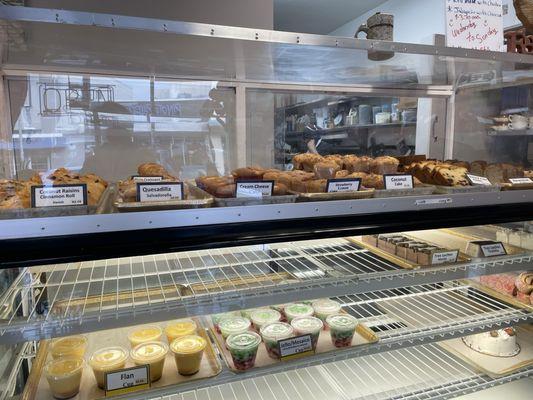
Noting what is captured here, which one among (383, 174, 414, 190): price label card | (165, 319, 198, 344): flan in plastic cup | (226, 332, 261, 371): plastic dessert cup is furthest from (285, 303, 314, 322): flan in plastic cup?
(383, 174, 414, 190): price label card

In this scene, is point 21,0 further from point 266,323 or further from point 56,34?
point 266,323

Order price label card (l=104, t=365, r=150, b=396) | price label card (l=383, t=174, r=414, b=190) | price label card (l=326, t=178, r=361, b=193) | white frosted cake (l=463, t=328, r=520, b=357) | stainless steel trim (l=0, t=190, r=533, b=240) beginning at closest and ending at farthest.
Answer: stainless steel trim (l=0, t=190, r=533, b=240) < price label card (l=104, t=365, r=150, b=396) < price label card (l=326, t=178, r=361, b=193) < price label card (l=383, t=174, r=414, b=190) < white frosted cake (l=463, t=328, r=520, b=357)

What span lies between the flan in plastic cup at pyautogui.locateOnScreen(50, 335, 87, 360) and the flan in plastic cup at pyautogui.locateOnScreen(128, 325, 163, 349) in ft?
0.53

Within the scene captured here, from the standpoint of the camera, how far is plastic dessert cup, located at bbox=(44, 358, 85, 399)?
122 centimetres

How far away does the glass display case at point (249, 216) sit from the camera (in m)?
1.10

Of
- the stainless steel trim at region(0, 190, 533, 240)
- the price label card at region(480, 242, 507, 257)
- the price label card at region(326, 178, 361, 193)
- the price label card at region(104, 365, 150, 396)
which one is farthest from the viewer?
the price label card at region(480, 242, 507, 257)

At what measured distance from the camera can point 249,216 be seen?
1144 millimetres

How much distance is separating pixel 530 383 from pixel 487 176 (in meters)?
1.10

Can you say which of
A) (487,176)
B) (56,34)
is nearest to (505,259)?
(487,176)

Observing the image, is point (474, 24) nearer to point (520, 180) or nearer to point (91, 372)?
point (520, 180)

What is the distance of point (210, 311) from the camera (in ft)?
3.92

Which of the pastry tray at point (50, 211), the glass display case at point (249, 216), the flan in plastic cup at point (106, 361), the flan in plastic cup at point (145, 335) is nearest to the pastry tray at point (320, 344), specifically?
the glass display case at point (249, 216)

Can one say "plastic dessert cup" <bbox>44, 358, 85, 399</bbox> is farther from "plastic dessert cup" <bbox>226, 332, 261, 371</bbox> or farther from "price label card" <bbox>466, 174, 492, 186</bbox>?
"price label card" <bbox>466, 174, 492, 186</bbox>

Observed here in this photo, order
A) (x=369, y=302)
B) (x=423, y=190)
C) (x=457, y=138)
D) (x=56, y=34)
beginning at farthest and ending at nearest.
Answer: (x=457, y=138), (x=369, y=302), (x=423, y=190), (x=56, y=34)
